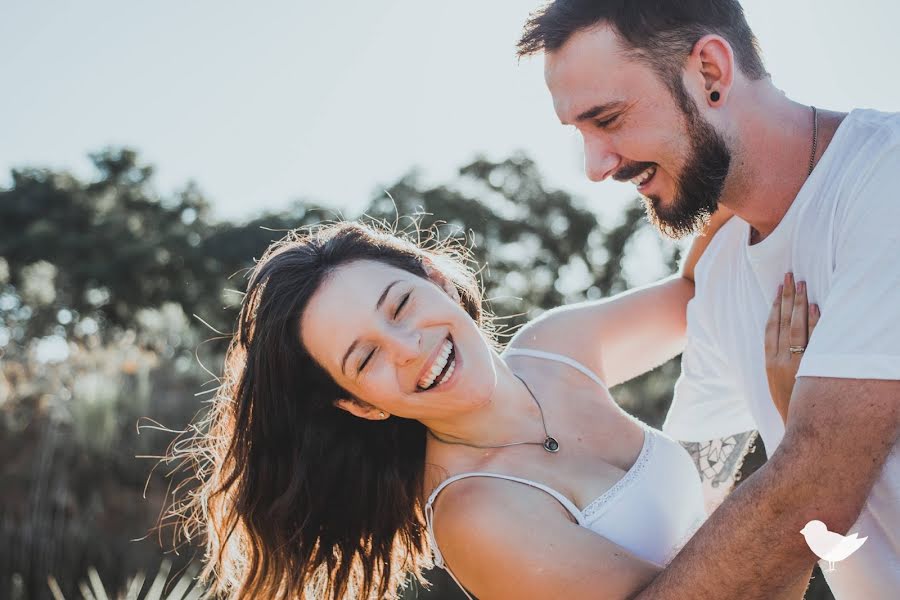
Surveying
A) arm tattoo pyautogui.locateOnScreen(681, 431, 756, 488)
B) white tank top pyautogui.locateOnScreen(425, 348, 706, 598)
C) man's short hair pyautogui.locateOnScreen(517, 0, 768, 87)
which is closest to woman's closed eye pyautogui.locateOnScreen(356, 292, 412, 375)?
white tank top pyautogui.locateOnScreen(425, 348, 706, 598)

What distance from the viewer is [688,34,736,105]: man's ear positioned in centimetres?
245

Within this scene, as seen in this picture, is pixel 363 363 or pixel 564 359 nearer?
pixel 363 363

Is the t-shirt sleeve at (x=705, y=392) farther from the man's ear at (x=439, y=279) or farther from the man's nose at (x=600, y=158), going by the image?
the man's ear at (x=439, y=279)

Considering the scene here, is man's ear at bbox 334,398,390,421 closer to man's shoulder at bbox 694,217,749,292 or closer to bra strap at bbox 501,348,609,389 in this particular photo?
bra strap at bbox 501,348,609,389

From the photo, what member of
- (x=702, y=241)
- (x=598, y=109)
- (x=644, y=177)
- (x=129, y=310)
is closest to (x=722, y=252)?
(x=702, y=241)

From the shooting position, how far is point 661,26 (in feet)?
8.07

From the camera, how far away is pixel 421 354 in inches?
101

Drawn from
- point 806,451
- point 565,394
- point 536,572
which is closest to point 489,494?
point 536,572

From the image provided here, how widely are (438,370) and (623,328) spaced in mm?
848

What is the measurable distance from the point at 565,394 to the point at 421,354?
62 cm

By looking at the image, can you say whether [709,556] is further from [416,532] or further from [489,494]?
[416,532]

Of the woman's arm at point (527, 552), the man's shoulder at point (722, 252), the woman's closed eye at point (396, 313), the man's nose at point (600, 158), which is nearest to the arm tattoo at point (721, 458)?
the man's shoulder at point (722, 252)

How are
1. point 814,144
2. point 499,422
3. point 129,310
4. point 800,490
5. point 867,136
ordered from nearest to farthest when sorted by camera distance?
point 800,490 → point 867,136 → point 814,144 → point 499,422 → point 129,310

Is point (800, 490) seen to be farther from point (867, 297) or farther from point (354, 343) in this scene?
point (354, 343)
